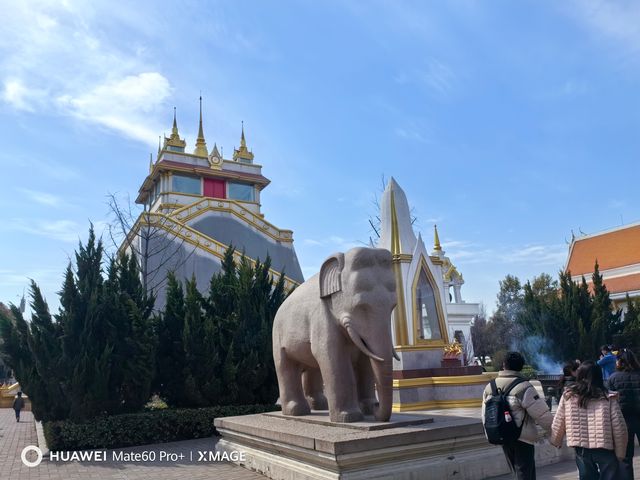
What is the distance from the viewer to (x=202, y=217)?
98.2ft

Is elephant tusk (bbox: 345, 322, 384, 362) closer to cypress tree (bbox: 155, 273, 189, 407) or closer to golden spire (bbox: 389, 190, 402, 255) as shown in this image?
cypress tree (bbox: 155, 273, 189, 407)

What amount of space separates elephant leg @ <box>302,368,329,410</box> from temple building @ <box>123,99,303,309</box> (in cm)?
1414

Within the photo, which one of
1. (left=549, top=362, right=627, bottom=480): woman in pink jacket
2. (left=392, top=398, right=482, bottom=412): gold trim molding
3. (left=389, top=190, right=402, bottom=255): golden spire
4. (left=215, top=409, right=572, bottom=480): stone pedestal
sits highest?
(left=389, top=190, right=402, bottom=255): golden spire

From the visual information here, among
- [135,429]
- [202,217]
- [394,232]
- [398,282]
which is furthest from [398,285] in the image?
[202,217]

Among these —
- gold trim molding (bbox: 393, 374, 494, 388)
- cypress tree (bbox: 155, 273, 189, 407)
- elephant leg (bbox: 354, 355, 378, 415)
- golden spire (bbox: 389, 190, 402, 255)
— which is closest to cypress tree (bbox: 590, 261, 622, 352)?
gold trim molding (bbox: 393, 374, 494, 388)

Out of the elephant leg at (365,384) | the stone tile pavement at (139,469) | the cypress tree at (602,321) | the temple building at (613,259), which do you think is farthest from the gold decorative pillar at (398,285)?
the temple building at (613,259)

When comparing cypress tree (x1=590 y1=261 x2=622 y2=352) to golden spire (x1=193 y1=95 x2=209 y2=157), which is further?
golden spire (x1=193 y1=95 x2=209 y2=157)

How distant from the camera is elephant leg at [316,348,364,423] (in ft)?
19.9

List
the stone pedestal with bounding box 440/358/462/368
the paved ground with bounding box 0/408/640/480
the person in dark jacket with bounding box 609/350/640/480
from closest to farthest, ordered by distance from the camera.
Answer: the person in dark jacket with bounding box 609/350/640/480
the paved ground with bounding box 0/408/640/480
the stone pedestal with bounding box 440/358/462/368

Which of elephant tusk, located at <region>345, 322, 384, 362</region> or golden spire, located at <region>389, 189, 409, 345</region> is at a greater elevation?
golden spire, located at <region>389, 189, 409, 345</region>

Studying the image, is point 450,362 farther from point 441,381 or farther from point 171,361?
point 171,361

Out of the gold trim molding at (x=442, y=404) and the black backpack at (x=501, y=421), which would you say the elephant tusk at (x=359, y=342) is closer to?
the black backpack at (x=501, y=421)

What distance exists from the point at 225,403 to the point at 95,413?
8.72 feet

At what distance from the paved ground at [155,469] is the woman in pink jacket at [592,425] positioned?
2182 mm
